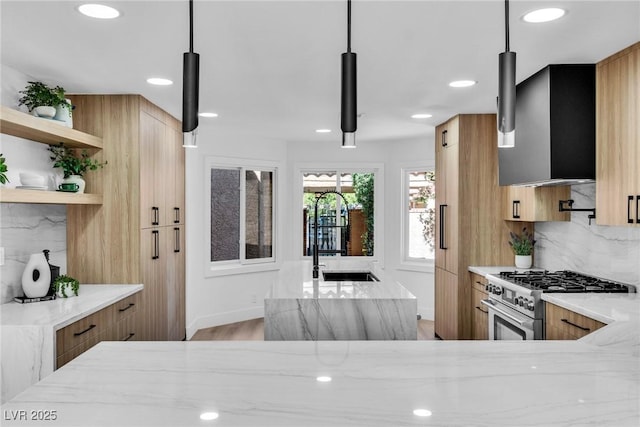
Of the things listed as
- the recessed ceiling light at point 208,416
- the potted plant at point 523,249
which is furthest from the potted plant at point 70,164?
the potted plant at point 523,249

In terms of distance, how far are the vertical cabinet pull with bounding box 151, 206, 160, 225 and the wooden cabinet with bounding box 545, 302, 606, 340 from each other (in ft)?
10.3

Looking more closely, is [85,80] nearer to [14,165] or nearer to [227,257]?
[14,165]

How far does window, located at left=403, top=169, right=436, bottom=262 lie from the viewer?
21.2ft

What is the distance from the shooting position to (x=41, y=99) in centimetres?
322

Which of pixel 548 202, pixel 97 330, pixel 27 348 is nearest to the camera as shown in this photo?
pixel 27 348

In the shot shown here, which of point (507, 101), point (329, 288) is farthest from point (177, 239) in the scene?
point (507, 101)

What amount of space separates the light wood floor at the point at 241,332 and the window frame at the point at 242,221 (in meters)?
0.66

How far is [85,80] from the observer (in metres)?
3.42

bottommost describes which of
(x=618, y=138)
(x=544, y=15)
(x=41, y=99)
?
(x=618, y=138)

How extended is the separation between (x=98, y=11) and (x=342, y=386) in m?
1.99

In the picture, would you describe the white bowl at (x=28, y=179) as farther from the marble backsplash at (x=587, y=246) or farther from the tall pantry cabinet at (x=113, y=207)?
the marble backsplash at (x=587, y=246)

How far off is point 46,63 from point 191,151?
8.82ft

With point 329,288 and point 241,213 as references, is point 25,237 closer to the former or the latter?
point 329,288

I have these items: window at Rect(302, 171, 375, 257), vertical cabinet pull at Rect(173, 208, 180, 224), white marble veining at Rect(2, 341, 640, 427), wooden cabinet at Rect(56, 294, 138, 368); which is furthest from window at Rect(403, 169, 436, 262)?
white marble veining at Rect(2, 341, 640, 427)
